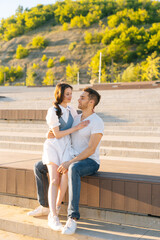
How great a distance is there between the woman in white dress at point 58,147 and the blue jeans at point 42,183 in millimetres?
113

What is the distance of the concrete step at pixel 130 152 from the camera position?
5.27m

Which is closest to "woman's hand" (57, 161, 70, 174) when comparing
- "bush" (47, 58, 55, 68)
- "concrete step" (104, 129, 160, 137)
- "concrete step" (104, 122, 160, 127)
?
"concrete step" (104, 129, 160, 137)

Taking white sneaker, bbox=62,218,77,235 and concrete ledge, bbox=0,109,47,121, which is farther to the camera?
concrete ledge, bbox=0,109,47,121

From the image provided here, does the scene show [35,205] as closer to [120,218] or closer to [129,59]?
[120,218]

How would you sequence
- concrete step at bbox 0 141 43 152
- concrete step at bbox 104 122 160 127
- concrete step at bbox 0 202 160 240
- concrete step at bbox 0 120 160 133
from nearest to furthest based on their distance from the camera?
concrete step at bbox 0 202 160 240 < concrete step at bbox 0 141 43 152 < concrete step at bbox 0 120 160 133 < concrete step at bbox 104 122 160 127

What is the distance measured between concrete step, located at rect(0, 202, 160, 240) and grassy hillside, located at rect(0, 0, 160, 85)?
4423 cm

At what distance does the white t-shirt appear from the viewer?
3.10 m

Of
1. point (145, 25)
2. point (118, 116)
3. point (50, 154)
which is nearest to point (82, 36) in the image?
point (145, 25)

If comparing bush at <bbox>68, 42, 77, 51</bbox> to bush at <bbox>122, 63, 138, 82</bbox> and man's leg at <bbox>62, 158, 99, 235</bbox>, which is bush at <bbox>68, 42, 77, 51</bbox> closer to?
bush at <bbox>122, 63, 138, 82</bbox>

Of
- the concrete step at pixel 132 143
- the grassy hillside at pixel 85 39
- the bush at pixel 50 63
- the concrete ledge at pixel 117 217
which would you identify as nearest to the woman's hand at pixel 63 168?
the concrete ledge at pixel 117 217

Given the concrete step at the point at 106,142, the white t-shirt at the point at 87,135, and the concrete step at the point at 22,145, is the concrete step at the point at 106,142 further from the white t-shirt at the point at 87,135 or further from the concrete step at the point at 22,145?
the white t-shirt at the point at 87,135

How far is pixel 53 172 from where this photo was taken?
3020 millimetres

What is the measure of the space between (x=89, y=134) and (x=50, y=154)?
0.47 meters

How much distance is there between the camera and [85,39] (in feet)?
276
